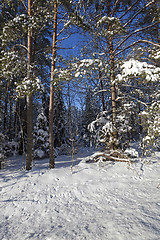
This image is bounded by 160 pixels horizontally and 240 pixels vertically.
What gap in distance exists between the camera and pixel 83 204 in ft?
11.2

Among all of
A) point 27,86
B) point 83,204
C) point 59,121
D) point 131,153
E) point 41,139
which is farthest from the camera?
point 59,121

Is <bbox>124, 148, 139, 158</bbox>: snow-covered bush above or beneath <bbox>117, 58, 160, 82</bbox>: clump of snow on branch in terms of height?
beneath

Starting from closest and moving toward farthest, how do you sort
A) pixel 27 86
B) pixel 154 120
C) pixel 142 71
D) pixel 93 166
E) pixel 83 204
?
pixel 142 71 < pixel 83 204 < pixel 154 120 < pixel 27 86 < pixel 93 166

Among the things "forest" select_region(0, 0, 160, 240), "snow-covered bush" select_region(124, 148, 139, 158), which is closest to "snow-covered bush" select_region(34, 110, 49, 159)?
"forest" select_region(0, 0, 160, 240)

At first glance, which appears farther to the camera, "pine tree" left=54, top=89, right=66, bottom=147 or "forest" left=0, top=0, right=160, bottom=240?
"pine tree" left=54, top=89, right=66, bottom=147

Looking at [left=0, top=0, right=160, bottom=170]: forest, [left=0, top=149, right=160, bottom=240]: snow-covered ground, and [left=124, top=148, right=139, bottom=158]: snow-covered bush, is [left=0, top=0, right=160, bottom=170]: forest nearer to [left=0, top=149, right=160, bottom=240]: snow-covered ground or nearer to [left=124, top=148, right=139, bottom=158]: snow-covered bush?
[left=124, top=148, right=139, bottom=158]: snow-covered bush

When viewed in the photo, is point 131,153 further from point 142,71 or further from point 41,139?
point 41,139

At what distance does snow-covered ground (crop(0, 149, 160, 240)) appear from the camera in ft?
7.80

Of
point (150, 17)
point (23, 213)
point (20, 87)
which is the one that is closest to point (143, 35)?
point (150, 17)

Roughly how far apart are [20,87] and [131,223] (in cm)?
515

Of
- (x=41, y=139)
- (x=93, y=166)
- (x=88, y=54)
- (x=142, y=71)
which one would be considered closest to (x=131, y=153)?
(x=93, y=166)

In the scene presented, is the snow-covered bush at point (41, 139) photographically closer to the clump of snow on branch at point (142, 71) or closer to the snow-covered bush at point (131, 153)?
the snow-covered bush at point (131, 153)

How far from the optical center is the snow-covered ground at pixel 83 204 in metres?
A: 2.38

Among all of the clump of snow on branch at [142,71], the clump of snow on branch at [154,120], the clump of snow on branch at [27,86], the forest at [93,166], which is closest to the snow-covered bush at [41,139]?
the forest at [93,166]
